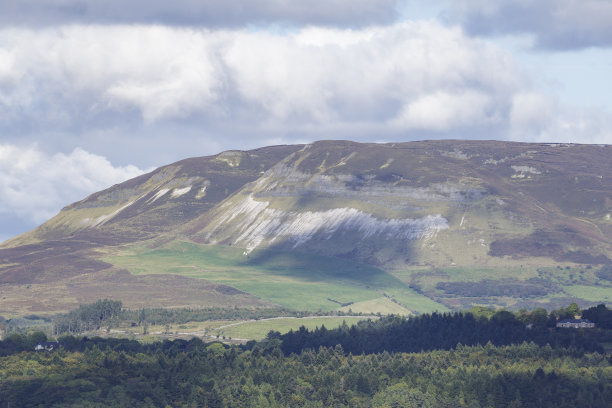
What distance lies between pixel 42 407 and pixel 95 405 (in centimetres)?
918

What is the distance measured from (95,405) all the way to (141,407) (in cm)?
782

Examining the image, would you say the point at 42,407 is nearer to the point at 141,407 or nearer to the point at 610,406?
the point at 141,407

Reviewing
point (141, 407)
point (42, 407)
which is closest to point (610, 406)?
point (141, 407)

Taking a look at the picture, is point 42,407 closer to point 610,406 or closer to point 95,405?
point 95,405

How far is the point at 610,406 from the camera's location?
19988cm

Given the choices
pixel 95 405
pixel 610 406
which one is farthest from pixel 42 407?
pixel 610 406

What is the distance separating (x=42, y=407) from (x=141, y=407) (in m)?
16.6

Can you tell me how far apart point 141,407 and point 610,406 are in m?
80.0

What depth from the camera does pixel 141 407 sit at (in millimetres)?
199750

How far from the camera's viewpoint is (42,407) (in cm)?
19825

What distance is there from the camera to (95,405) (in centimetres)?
19738

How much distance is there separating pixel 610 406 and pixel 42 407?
96560 millimetres

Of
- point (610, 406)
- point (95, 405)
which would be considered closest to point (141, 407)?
point (95, 405)
